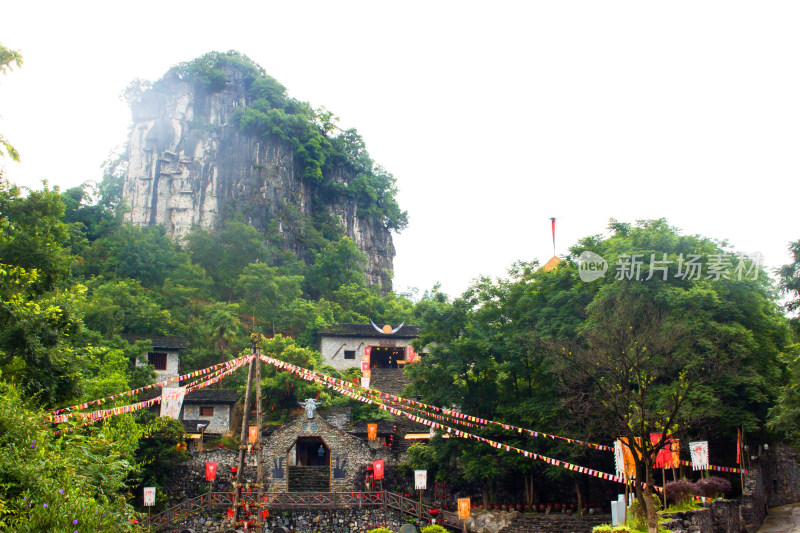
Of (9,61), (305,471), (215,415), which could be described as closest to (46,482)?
(9,61)

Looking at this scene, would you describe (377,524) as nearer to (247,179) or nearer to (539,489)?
(539,489)

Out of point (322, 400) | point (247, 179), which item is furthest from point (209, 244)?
point (322, 400)

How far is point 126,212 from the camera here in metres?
58.4

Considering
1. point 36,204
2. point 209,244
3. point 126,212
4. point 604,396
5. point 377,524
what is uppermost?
point 126,212

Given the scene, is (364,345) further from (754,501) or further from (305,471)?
(754,501)

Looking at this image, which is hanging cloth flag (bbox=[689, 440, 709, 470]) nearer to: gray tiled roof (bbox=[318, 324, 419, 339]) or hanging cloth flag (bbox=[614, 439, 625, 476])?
hanging cloth flag (bbox=[614, 439, 625, 476])

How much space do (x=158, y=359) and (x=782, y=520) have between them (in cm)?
2889

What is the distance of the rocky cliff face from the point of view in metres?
59.0

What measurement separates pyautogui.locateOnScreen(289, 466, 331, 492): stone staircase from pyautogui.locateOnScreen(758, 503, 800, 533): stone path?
15888mm

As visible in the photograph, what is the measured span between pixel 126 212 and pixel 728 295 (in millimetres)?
49996

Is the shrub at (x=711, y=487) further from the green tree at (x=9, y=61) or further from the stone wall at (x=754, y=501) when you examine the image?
the green tree at (x=9, y=61)

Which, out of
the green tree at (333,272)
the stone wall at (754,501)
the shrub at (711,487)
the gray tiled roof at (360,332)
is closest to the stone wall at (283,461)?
the gray tiled roof at (360,332)

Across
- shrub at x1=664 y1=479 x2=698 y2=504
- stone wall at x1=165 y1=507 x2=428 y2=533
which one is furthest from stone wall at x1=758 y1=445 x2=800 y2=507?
stone wall at x1=165 y1=507 x2=428 y2=533

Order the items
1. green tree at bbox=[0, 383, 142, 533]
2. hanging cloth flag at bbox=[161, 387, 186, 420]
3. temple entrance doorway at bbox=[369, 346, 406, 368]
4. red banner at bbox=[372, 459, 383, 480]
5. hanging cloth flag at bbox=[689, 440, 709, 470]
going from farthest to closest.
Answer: temple entrance doorway at bbox=[369, 346, 406, 368]
red banner at bbox=[372, 459, 383, 480]
hanging cloth flag at bbox=[161, 387, 186, 420]
hanging cloth flag at bbox=[689, 440, 709, 470]
green tree at bbox=[0, 383, 142, 533]
